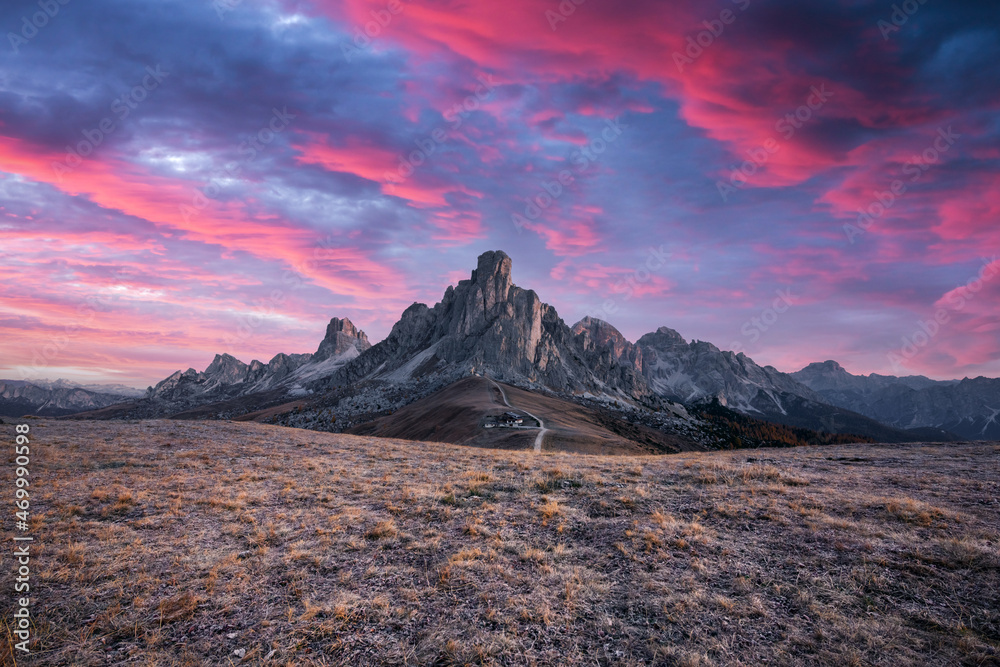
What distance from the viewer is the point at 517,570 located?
969cm

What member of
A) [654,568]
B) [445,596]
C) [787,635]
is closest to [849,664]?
[787,635]

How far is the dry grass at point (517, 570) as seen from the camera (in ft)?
22.7

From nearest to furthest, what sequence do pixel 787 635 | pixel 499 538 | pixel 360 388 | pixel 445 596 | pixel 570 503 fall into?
pixel 787 635 < pixel 445 596 < pixel 499 538 < pixel 570 503 < pixel 360 388

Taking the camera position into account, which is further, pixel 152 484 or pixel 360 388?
pixel 360 388

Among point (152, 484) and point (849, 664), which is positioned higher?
point (849, 664)

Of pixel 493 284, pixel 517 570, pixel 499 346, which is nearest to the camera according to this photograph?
pixel 517 570

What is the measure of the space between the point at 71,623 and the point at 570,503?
13.3 metres

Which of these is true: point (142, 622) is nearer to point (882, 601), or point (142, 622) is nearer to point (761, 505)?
point (882, 601)

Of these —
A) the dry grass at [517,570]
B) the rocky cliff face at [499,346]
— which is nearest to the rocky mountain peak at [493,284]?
the rocky cliff face at [499,346]

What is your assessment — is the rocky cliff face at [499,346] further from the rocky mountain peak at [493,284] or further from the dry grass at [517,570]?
the dry grass at [517,570]

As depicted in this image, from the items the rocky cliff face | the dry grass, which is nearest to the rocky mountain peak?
the rocky cliff face

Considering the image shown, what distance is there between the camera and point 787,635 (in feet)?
23.0

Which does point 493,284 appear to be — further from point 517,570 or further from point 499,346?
point 517,570

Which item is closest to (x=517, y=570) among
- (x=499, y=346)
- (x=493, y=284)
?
(x=499, y=346)
